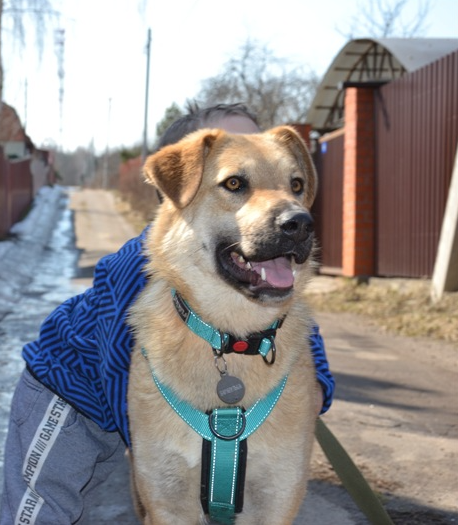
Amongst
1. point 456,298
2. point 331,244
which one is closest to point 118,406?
point 456,298

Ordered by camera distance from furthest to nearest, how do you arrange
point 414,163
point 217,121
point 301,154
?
point 414,163
point 217,121
point 301,154

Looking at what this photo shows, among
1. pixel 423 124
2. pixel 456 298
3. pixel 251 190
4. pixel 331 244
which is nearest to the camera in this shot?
pixel 251 190

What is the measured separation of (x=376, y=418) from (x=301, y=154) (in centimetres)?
243

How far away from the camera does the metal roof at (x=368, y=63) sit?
12.9 metres

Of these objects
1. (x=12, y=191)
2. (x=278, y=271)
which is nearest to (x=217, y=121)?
(x=278, y=271)

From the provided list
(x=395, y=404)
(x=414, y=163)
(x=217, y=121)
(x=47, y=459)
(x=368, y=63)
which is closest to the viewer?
(x=47, y=459)

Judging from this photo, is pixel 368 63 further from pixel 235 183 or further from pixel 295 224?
pixel 295 224

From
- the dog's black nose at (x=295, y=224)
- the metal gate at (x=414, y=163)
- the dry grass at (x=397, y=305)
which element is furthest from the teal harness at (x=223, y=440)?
the metal gate at (x=414, y=163)

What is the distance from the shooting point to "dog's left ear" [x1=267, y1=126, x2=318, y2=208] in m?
3.05

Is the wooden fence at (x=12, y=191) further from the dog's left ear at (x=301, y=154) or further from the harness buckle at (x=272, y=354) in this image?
the harness buckle at (x=272, y=354)

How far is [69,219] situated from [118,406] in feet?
88.5

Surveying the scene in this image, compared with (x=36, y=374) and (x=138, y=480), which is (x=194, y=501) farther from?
(x=36, y=374)

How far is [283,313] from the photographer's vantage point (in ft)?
8.90

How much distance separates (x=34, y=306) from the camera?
32.9ft
